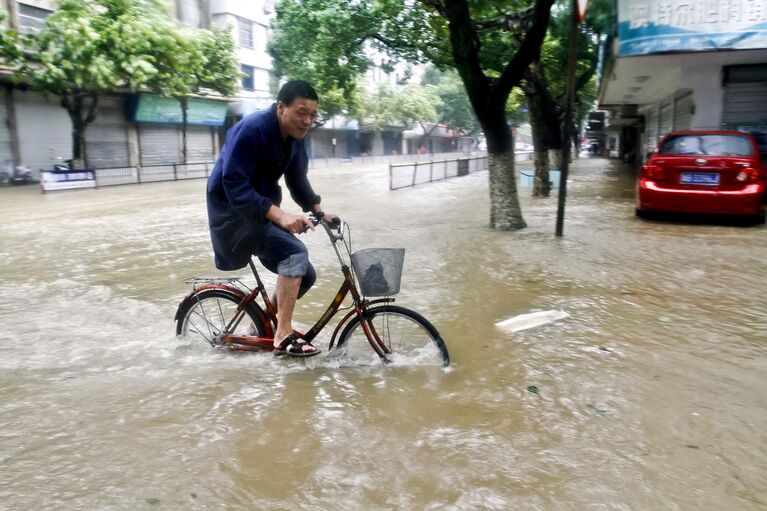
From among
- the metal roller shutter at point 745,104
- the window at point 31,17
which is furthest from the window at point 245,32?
the metal roller shutter at point 745,104

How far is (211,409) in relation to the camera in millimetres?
3551

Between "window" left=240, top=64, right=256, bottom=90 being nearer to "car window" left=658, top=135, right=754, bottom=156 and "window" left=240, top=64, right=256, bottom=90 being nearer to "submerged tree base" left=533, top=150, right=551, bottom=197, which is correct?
"submerged tree base" left=533, top=150, right=551, bottom=197

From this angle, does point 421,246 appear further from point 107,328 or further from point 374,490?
point 374,490

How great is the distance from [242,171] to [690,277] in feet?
17.3

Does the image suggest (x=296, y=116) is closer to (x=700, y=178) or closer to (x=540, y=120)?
(x=700, y=178)

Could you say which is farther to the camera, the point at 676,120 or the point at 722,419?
the point at 676,120

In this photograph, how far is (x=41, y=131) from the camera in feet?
81.2

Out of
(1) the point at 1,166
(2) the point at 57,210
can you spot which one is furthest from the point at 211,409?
(1) the point at 1,166

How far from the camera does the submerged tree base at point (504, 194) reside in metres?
9.72

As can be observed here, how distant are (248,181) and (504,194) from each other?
272 inches

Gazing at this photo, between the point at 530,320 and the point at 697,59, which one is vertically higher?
the point at 697,59

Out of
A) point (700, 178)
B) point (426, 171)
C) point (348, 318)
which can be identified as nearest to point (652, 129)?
point (426, 171)

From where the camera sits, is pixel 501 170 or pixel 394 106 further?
pixel 394 106

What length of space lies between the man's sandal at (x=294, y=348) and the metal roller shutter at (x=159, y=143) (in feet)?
94.4
